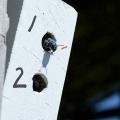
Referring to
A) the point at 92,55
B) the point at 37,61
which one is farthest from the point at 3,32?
the point at 92,55

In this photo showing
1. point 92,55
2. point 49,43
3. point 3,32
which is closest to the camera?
point 3,32

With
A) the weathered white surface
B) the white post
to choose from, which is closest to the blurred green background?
the weathered white surface

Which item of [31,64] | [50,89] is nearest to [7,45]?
[31,64]

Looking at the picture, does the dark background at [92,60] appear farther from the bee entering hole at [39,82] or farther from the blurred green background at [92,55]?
A: the bee entering hole at [39,82]

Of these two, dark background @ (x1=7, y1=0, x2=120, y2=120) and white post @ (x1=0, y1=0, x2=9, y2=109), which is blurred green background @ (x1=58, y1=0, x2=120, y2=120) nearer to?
dark background @ (x1=7, y1=0, x2=120, y2=120)

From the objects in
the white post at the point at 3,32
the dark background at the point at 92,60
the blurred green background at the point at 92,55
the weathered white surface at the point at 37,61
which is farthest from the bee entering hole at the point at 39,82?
the blurred green background at the point at 92,55

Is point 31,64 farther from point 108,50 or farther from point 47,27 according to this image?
point 108,50

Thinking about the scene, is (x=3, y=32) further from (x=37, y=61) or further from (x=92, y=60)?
(x=92, y=60)
